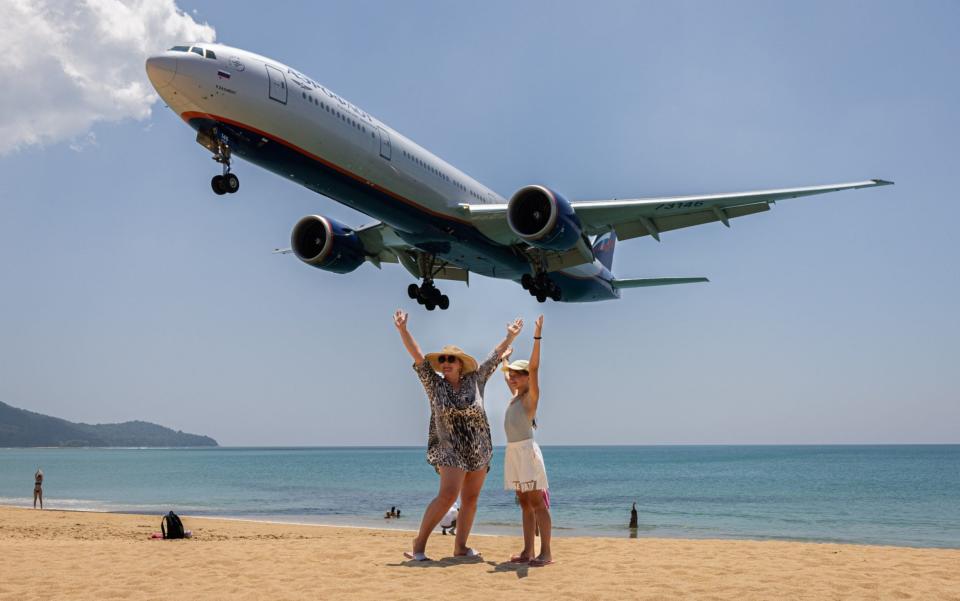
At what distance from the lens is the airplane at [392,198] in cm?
1708

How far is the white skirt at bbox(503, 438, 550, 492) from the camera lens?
762cm

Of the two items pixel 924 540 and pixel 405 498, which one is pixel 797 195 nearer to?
pixel 924 540

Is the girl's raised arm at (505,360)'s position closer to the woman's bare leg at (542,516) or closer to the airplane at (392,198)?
the woman's bare leg at (542,516)

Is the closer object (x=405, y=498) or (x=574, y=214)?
(x=574, y=214)

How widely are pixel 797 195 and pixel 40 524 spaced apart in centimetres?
2400

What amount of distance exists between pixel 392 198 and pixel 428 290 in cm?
619

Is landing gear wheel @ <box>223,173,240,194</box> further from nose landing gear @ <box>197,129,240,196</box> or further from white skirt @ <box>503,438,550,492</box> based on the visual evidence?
white skirt @ <box>503,438,550,492</box>

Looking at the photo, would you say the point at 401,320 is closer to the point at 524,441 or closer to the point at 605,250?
the point at 524,441

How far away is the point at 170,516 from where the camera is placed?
14.7m

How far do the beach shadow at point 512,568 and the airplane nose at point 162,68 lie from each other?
1295 centimetres

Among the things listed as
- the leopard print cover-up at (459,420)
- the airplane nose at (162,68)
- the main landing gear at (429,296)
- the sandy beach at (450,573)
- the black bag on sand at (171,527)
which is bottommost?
the black bag on sand at (171,527)

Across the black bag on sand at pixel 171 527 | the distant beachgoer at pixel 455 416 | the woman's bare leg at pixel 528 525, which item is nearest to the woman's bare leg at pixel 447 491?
the distant beachgoer at pixel 455 416

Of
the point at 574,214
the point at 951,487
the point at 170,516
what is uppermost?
the point at 574,214

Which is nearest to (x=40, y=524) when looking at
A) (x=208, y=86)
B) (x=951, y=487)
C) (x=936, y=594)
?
(x=208, y=86)
